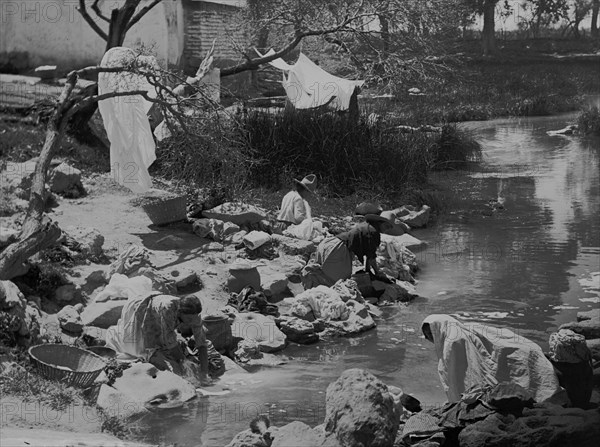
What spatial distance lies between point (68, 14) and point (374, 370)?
14.0 meters

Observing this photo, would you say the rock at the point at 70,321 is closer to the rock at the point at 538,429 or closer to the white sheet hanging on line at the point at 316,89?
the rock at the point at 538,429

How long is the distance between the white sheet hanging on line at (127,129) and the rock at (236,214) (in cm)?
104

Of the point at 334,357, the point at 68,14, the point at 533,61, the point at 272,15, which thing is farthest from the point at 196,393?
the point at 533,61

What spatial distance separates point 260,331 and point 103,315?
1602 mm

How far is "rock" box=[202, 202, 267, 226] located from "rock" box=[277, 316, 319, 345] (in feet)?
10.9

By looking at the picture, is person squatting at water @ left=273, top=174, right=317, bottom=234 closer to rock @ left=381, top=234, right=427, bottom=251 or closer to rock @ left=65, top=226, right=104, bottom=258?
rock @ left=381, top=234, right=427, bottom=251

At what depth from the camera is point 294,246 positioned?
12562 millimetres

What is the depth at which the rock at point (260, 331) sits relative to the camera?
9555 millimetres

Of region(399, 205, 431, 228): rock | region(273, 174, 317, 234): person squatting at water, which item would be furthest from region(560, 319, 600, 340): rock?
region(399, 205, 431, 228): rock

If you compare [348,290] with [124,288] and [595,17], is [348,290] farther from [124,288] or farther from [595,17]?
[595,17]

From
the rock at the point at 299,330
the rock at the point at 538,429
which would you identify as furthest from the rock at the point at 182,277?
the rock at the point at 538,429

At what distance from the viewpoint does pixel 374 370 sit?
903 cm

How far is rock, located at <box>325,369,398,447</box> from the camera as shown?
18.5 feet

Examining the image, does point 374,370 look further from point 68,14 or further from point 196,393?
point 68,14
